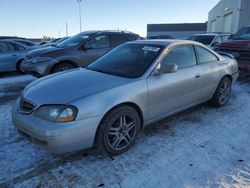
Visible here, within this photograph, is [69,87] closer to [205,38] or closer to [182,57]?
[182,57]

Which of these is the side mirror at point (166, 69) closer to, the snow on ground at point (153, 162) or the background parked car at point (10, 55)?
the snow on ground at point (153, 162)

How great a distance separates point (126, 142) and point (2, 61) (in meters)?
7.73

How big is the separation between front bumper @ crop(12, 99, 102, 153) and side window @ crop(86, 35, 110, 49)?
5011 mm

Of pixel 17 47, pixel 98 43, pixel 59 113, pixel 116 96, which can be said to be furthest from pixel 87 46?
pixel 59 113

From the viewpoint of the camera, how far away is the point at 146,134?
4.32 m

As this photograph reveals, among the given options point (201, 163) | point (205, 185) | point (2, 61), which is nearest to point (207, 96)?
point (201, 163)

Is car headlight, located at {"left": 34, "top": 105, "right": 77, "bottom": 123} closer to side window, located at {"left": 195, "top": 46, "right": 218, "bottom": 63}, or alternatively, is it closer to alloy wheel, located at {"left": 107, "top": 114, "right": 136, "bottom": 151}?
alloy wheel, located at {"left": 107, "top": 114, "right": 136, "bottom": 151}

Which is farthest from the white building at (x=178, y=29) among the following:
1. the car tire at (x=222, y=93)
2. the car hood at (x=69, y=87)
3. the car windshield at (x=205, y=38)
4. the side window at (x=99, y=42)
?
the car hood at (x=69, y=87)

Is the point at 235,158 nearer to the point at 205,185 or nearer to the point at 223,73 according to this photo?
the point at 205,185

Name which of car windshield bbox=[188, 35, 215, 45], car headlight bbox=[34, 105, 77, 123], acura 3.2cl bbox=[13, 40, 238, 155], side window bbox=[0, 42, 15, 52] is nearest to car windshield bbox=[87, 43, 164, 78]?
acura 3.2cl bbox=[13, 40, 238, 155]

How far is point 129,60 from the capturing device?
4410 mm

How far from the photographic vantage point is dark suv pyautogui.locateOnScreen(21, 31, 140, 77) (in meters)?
7.46

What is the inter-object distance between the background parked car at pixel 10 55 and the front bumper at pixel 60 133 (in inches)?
287

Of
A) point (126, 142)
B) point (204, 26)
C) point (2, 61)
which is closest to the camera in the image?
point (126, 142)
